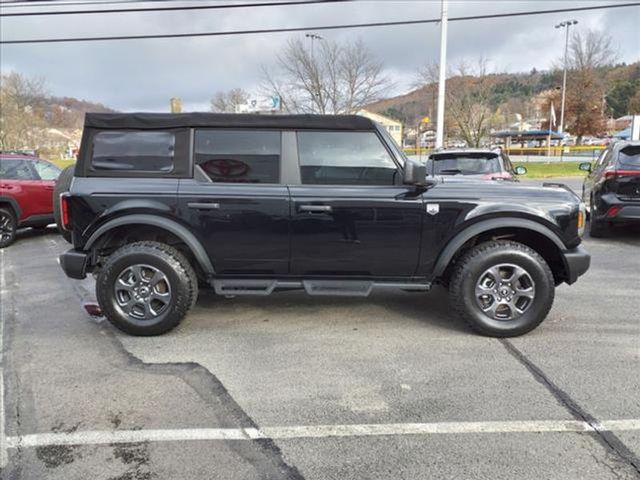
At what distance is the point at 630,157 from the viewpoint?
8.04 m

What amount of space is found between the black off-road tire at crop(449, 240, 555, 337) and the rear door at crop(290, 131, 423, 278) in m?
0.43

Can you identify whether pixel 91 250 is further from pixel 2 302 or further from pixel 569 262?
pixel 569 262

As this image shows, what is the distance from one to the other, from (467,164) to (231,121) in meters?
5.23

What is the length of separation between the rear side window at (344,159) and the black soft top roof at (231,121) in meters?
0.08

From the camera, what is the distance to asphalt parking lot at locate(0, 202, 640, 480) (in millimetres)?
2684

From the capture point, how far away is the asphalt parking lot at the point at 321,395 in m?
2.68

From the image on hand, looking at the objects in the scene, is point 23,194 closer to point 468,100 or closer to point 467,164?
point 467,164

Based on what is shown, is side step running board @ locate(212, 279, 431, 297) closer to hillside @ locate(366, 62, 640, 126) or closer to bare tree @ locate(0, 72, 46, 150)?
hillside @ locate(366, 62, 640, 126)

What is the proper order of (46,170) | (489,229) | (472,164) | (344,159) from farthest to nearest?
(46,170) → (472,164) → (344,159) → (489,229)

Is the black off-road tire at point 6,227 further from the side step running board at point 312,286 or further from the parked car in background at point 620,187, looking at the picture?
the parked car in background at point 620,187

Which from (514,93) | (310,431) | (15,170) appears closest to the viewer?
(310,431)

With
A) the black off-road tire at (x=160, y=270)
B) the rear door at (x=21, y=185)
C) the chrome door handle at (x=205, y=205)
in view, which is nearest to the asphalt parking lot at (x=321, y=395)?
the black off-road tire at (x=160, y=270)

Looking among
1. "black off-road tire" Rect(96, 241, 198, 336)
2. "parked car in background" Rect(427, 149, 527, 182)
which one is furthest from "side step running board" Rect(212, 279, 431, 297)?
"parked car in background" Rect(427, 149, 527, 182)

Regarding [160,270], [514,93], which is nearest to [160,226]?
[160,270]
